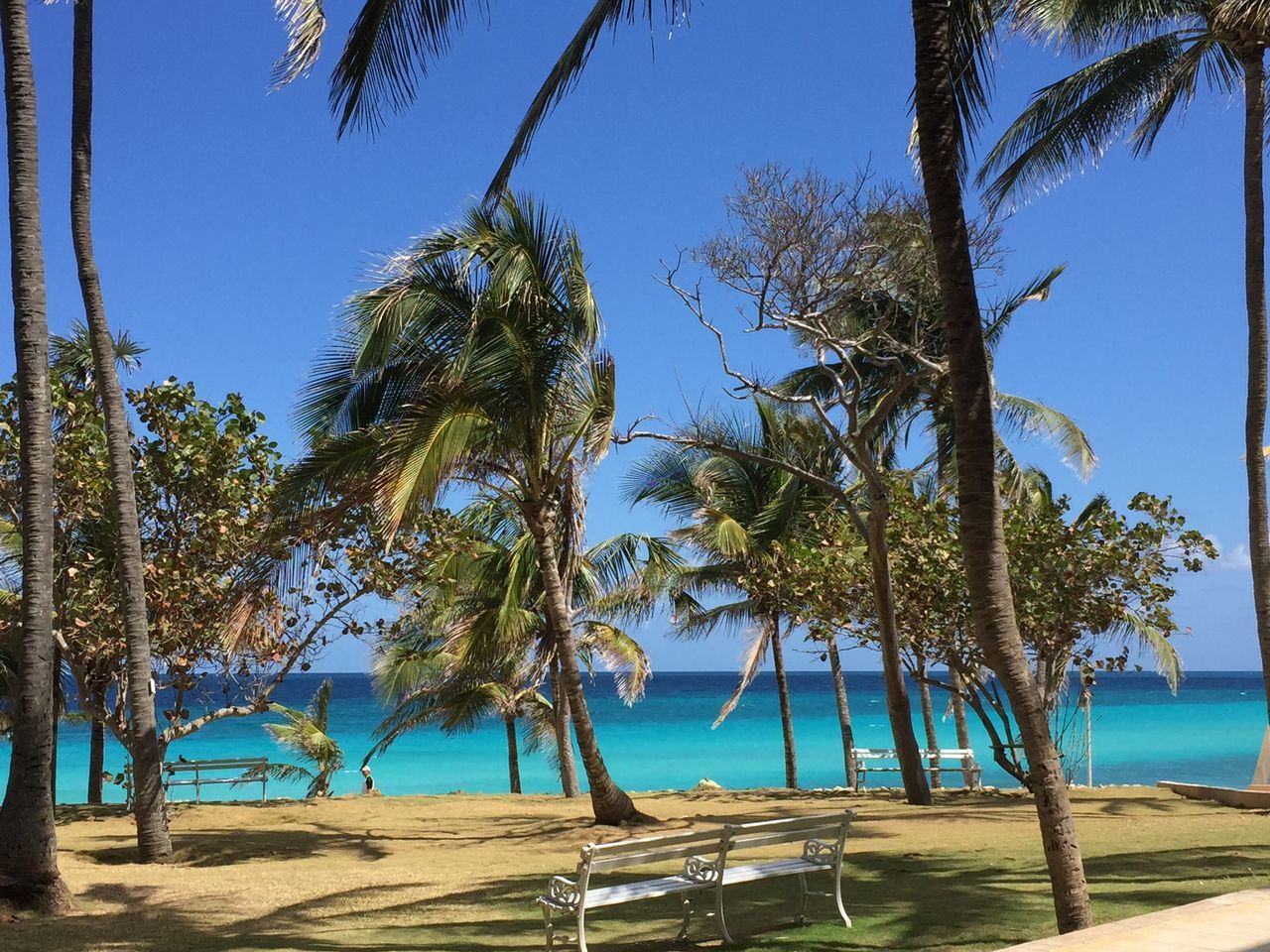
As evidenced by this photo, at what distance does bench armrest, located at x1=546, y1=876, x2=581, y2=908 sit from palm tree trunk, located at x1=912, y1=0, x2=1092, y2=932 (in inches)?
106

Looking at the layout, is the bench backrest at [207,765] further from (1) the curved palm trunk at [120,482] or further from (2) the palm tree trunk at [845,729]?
(2) the palm tree trunk at [845,729]

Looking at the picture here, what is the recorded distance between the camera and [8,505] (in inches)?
553

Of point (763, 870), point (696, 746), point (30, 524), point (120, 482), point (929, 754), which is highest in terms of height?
point (120, 482)

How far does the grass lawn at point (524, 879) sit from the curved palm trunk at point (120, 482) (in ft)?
2.21

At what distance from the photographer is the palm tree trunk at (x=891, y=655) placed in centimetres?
1514

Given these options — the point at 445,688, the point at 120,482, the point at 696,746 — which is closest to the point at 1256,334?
the point at 120,482

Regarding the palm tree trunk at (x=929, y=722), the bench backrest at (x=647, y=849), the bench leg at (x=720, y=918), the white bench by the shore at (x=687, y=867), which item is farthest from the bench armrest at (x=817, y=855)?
the palm tree trunk at (x=929, y=722)

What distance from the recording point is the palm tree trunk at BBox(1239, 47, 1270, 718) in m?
12.6

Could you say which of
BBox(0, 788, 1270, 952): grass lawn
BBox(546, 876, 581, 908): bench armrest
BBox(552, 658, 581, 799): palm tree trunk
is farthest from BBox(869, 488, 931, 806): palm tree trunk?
BBox(546, 876, 581, 908): bench armrest

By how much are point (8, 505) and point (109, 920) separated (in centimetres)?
707

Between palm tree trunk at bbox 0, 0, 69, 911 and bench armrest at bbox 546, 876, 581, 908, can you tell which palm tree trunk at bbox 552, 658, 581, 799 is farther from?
bench armrest at bbox 546, 876, 581, 908

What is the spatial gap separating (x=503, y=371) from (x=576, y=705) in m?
4.11

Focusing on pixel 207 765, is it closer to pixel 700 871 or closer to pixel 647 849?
pixel 647 849

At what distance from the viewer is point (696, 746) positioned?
69875 millimetres
